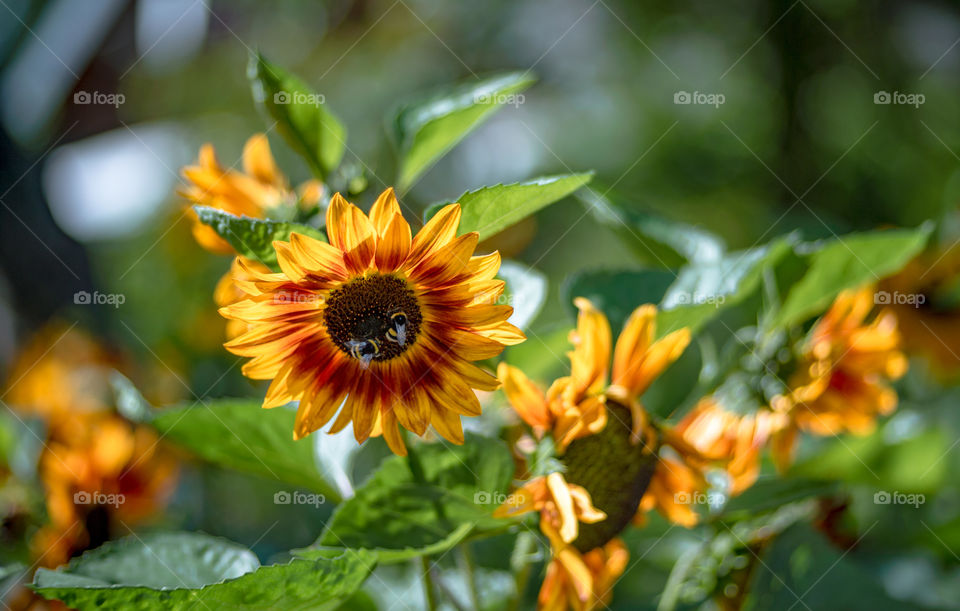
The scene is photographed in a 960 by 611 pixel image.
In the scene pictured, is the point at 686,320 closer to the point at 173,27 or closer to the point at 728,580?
the point at 728,580

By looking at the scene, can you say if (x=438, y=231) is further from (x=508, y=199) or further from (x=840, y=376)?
(x=840, y=376)

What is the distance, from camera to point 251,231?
424mm

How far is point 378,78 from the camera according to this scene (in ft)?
7.22

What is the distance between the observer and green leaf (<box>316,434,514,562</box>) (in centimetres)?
45

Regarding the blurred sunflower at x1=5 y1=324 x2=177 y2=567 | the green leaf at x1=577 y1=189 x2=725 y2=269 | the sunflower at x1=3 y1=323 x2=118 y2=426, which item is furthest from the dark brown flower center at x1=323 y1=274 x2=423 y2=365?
the sunflower at x1=3 y1=323 x2=118 y2=426

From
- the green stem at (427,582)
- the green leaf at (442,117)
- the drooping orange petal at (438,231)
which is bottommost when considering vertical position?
the green stem at (427,582)

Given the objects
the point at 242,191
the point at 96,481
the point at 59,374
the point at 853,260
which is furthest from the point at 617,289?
the point at 59,374

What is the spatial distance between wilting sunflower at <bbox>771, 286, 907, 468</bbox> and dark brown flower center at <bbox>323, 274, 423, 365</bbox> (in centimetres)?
33

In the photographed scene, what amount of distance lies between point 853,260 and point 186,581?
20.4 inches

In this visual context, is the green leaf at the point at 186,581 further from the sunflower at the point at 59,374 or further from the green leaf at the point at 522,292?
the sunflower at the point at 59,374

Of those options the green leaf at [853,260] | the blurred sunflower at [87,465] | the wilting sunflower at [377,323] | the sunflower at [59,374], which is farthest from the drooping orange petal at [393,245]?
the sunflower at [59,374]

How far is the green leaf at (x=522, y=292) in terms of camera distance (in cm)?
51

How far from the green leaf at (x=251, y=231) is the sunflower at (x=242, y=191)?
3.7 inches

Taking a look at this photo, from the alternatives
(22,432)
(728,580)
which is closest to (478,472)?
(728,580)
